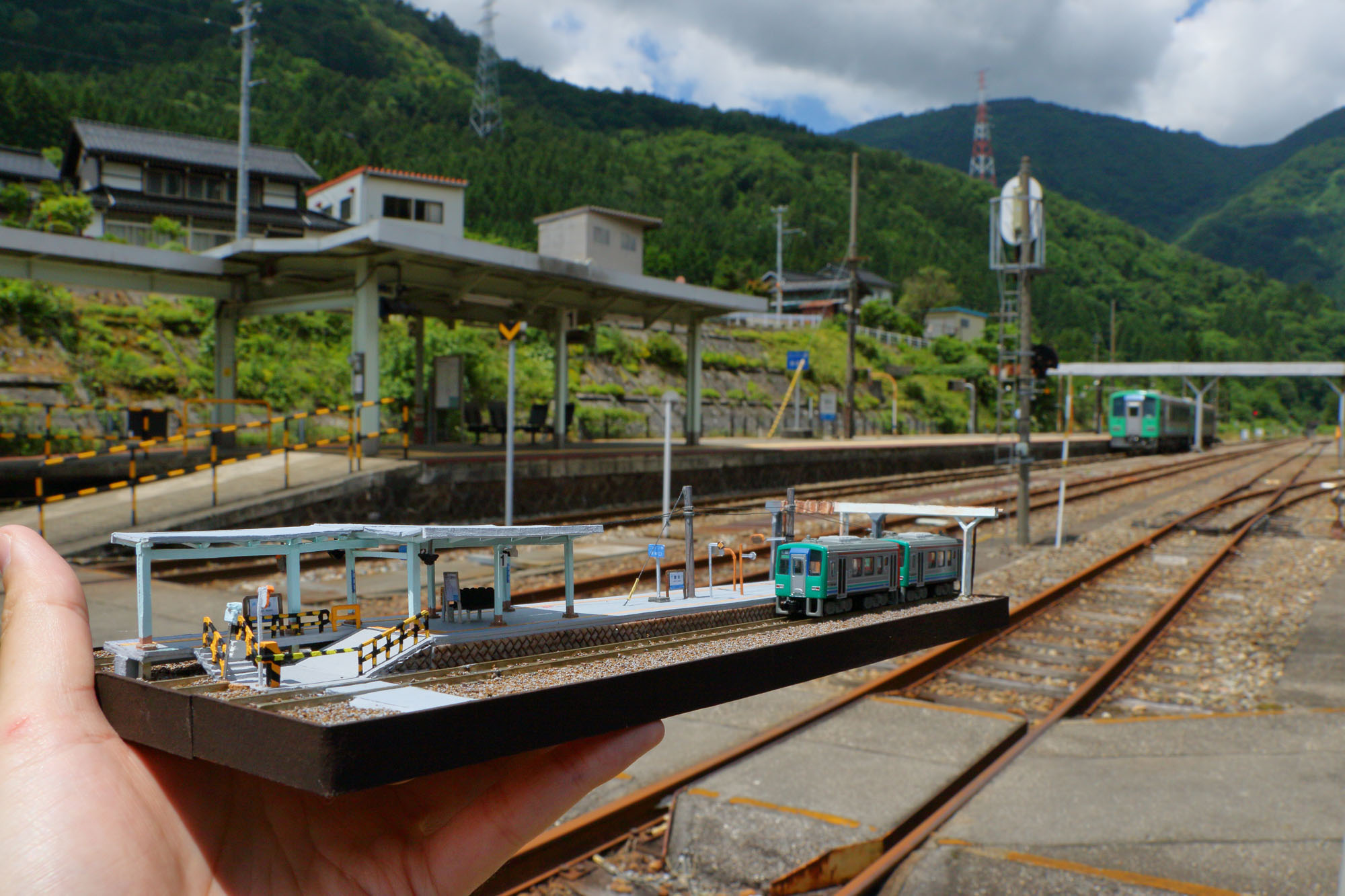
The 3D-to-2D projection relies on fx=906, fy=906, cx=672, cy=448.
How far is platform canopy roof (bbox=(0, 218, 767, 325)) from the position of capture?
1677cm

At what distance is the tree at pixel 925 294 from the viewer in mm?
87750

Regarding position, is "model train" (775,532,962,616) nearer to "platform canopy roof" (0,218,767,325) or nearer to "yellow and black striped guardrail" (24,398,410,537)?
"yellow and black striped guardrail" (24,398,410,537)

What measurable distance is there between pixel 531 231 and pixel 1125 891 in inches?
2645

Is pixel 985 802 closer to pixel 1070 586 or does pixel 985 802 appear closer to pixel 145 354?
pixel 1070 586

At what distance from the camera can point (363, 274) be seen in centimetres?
1791

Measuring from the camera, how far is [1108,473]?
110 ft

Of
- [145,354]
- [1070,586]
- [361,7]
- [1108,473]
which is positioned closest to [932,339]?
[1108,473]

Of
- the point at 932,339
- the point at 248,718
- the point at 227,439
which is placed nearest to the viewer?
the point at 248,718

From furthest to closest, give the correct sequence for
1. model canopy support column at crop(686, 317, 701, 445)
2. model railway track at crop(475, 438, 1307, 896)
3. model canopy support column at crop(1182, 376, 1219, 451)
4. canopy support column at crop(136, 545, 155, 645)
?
model canopy support column at crop(1182, 376, 1219, 451)
model canopy support column at crop(686, 317, 701, 445)
model railway track at crop(475, 438, 1307, 896)
canopy support column at crop(136, 545, 155, 645)

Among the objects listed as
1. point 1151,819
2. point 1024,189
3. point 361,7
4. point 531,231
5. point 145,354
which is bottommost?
point 1151,819

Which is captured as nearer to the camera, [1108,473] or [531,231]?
[1108,473]

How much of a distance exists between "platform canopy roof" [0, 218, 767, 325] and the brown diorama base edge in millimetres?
14977

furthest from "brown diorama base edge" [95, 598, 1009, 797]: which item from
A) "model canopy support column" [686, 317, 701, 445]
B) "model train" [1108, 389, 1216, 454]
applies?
"model train" [1108, 389, 1216, 454]

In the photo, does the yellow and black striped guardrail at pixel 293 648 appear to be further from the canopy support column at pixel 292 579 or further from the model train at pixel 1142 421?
the model train at pixel 1142 421
